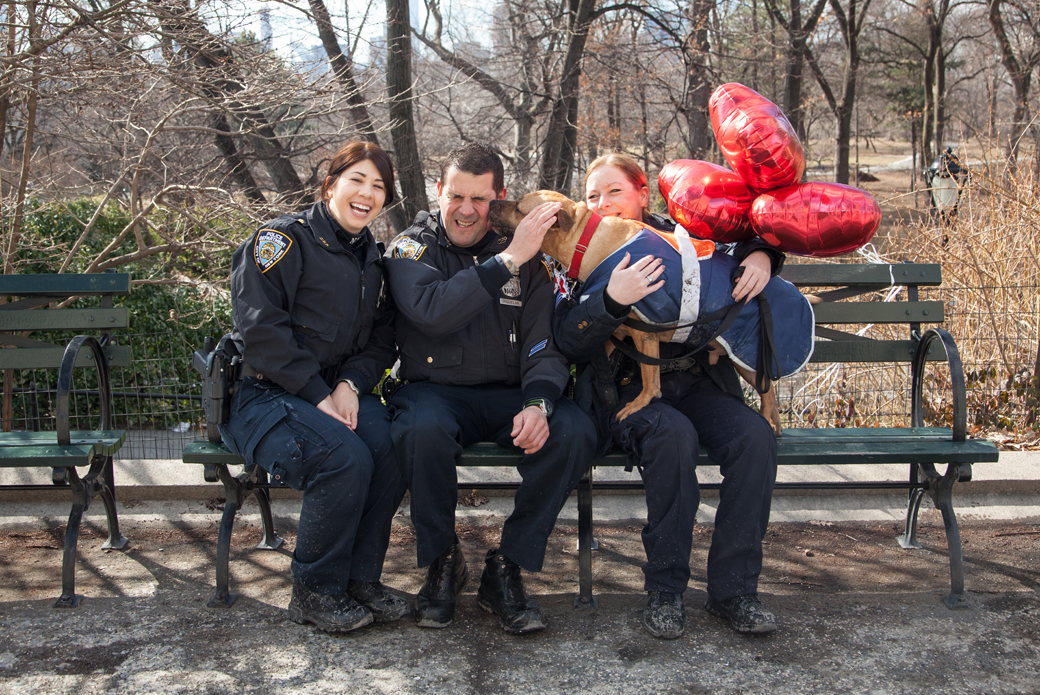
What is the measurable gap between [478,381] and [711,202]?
3.62 feet

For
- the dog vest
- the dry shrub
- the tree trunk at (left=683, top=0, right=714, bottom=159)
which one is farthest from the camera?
the tree trunk at (left=683, top=0, right=714, bottom=159)

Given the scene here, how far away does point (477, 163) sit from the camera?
9.63ft

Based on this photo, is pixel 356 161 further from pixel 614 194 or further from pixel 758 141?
pixel 758 141

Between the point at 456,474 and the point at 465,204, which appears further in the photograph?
the point at 465,204

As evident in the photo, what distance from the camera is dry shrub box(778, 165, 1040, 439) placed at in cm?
495

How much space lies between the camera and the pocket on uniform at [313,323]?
9.14 feet

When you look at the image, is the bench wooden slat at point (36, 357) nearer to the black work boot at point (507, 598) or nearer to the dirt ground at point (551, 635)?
the dirt ground at point (551, 635)

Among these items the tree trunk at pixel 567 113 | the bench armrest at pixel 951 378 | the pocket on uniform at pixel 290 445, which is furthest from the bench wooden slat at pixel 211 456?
the tree trunk at pixel 567 113

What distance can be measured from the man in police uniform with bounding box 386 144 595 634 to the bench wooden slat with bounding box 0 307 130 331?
136cm

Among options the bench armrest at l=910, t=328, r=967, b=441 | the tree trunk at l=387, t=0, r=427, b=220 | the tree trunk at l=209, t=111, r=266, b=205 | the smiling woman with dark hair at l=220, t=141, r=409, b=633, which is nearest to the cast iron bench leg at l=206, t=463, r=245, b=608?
the smiling woman with dark hair at l=220, t=141, r=409, b=633

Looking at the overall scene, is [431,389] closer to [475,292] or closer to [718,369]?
[475,292]

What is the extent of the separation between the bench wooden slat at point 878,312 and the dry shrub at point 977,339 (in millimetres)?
1387

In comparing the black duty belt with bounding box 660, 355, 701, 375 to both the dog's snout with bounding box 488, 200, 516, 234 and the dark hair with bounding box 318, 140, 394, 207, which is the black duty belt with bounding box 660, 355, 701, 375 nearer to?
the dog's snout with bounding box 488, 200, 516, 234

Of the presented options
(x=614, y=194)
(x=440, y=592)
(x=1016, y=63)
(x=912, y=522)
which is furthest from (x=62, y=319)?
(x=1016, y=63)
